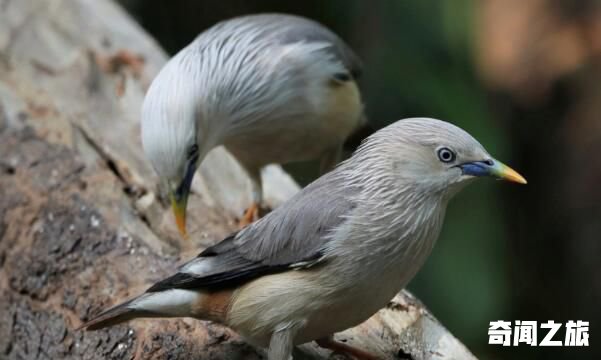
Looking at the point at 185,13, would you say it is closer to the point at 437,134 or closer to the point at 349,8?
the point at 349,8

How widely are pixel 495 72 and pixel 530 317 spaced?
1.80 metres

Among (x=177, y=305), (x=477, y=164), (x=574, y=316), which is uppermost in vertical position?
(x=477, y=164)

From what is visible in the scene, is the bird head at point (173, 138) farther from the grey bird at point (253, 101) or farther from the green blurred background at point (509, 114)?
the green blurred background at point (509, 114)

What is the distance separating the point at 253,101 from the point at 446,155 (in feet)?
4.54

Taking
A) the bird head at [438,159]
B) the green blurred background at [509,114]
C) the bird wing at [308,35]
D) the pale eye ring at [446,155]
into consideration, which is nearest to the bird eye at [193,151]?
the bird wing at [308,35]

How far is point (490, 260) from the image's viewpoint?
19.0 ft

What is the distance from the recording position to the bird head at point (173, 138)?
373 cm

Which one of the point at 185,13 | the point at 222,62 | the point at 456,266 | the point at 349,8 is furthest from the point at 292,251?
the point at 185,13

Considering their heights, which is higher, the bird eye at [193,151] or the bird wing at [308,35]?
the bird wing at [308,35]

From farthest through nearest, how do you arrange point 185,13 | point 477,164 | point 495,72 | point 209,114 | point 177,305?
1. point 185,13
2. point 495,72
3. point 209,114
4. point 177,305
5. point 477,164

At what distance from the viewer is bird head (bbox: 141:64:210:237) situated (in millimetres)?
3732

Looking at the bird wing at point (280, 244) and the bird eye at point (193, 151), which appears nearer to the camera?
the bird wing at point (280, 244)

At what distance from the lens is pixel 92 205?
13.9 feet

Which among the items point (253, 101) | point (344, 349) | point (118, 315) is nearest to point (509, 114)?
point (253, 101)
